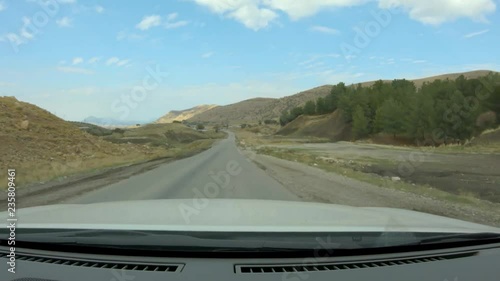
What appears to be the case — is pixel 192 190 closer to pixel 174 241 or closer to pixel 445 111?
pixel 174 241

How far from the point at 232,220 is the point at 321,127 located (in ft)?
474

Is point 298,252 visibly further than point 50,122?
No

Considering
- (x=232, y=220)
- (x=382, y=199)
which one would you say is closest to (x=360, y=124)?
(x=382, y=199)

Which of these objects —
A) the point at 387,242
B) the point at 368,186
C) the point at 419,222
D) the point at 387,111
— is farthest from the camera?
the point at 387,111

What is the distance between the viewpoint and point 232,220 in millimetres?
3678

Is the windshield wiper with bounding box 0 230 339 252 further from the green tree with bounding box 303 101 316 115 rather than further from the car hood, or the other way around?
the green tree with bounding box 303 101 316 115

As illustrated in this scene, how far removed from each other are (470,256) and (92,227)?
8.89 ft

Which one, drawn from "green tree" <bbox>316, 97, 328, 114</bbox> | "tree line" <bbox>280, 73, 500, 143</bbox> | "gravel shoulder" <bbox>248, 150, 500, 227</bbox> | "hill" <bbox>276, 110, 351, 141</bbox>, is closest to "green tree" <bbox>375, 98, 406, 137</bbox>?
"tree line" <bbox>280, 73, 500, 143</bbox>

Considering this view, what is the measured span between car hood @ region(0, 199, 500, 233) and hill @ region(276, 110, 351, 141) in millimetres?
123289

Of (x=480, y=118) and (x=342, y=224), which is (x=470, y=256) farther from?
(x=480, y=118)

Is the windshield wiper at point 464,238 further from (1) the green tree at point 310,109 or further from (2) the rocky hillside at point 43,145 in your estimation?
(1) the green tree at point 310,109

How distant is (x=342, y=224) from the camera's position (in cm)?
362

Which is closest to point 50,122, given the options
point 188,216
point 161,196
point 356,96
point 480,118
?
point 161,196

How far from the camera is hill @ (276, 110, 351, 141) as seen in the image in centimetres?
13188
